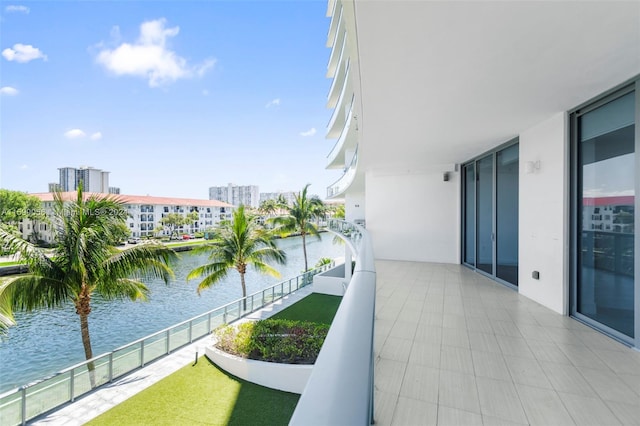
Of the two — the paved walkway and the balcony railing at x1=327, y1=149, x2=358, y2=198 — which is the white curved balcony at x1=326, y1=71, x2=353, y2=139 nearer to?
the balcony railing at x1=327, y1=149, x2=358, y2=198

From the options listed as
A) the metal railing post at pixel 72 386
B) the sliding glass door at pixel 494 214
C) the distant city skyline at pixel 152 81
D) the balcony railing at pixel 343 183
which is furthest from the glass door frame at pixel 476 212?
the distant city skyline at pixel 152 81

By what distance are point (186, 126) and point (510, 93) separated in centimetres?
9595

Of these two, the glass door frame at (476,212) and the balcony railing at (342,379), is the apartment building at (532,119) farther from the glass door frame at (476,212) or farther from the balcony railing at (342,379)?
the balcony railing at (342,379)

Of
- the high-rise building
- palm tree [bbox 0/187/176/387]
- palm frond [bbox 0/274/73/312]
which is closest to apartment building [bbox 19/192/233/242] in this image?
the high-rise building

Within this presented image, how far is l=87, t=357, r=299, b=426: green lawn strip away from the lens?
22.4ft

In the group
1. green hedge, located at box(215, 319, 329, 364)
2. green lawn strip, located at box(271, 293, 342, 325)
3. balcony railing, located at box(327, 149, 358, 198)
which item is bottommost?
green lawn strip, located at box(271, 293, 342, 325)

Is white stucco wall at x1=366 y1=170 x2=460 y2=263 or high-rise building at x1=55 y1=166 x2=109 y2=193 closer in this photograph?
white stucco wall at x1=366 y1=170 x2=460 y2=263

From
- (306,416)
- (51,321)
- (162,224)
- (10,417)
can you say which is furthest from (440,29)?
(162,224)

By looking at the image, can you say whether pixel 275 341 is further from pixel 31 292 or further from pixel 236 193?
pixel 236 193

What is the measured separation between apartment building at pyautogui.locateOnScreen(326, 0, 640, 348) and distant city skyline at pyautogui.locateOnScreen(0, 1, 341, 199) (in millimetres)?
15674

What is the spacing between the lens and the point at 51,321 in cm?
1948

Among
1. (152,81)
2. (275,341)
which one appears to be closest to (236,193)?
(152,81)

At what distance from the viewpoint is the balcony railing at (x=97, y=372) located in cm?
661

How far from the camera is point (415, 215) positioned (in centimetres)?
1106
